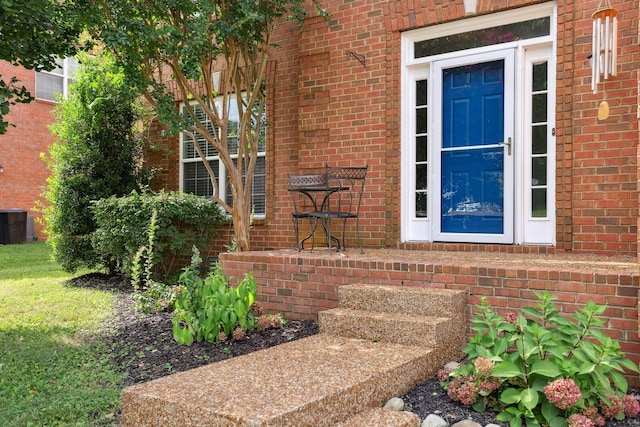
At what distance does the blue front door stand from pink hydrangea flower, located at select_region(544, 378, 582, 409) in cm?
314

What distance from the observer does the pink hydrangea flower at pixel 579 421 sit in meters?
2.46

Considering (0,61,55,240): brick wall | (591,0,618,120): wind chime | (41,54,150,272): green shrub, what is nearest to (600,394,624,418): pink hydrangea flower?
(591,0,618,120): wind chime

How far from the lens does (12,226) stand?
13.6 meters

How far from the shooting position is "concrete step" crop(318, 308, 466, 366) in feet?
11.1

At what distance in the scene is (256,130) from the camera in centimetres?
672

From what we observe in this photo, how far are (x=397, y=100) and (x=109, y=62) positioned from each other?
425cm

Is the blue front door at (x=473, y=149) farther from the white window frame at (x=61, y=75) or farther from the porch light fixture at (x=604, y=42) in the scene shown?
the white window frame at (x=61, y=75)

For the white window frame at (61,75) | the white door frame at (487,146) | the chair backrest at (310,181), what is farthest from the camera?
the white window frame at (61,75)

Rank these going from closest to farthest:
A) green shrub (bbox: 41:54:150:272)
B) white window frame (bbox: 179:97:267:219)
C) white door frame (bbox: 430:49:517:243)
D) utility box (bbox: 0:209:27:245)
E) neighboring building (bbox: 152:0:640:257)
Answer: neighboring building (bbox: 152:0:640:257), white door frame (bbox: 430:49:517:243), white window frame (bbox: 179:97:267:219), green shrub (bbox: 41:54:150:272), utility box (bbox: 0:209:27:245)

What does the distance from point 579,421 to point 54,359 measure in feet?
11.6

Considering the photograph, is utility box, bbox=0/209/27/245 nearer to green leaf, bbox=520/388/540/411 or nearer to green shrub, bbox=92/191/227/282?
green shrub, bbox=92/191/227/282

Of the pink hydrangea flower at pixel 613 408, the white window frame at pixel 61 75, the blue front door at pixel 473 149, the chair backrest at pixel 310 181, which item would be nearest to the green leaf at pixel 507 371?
the pink hydrangea flower at pixel 613 408

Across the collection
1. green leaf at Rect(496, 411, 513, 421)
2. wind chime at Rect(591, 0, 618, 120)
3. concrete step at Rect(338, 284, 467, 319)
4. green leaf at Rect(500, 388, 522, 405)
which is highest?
wind chime at Rect(591, 0, 618, 120)

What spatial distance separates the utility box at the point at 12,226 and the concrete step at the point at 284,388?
1246 cm
